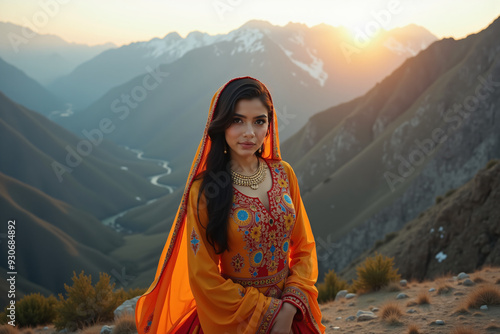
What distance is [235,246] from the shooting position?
9.51 ft

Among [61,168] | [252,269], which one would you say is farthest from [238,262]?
[61,168]

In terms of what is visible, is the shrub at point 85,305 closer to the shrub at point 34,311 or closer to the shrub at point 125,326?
the shrub at point 34,311

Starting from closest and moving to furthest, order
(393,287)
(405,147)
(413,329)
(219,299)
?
(219,299), (413,329), (393,287), (405,147)

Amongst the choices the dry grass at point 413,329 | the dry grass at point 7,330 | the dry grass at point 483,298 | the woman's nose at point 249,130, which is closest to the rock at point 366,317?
the dry grass at point 413,329

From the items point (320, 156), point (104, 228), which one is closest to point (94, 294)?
point (320, 156)

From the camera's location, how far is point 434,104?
4812 centimetres

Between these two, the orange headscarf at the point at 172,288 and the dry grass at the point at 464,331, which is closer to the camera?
the orange headscarf at the point at 172,288

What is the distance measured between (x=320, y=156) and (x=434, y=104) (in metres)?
20.8

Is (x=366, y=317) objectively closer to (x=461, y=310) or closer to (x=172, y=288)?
(x=461, y=310)

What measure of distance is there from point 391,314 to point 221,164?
4390 mm

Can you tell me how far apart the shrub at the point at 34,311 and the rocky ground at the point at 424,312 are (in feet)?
20.2

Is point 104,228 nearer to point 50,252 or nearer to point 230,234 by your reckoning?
point 50,252

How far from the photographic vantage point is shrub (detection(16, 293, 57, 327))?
8.08 metres

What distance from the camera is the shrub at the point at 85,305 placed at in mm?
7258
